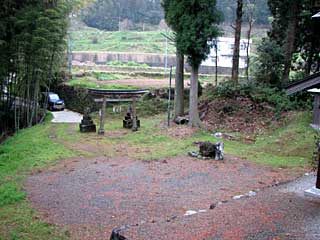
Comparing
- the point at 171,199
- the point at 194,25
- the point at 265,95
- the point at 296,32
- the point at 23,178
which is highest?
the point at 296,32

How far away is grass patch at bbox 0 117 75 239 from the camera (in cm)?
530

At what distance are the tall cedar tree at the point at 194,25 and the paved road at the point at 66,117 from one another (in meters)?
8.44

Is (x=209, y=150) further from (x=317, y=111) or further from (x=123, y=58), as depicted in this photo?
(x=123, y=58)

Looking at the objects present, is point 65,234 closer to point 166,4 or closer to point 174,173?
point 174,173

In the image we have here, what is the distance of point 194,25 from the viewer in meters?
12.5

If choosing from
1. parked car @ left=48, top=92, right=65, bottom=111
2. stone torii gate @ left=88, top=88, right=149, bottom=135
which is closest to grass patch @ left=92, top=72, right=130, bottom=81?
parked car @ left=48, top=92, right=65, bottom=111

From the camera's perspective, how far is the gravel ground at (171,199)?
471 cm

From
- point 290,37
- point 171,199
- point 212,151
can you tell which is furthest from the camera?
point 290,37

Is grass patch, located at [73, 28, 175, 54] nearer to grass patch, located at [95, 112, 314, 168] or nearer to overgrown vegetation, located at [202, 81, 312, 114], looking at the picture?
overgrown vegetation, located at [202, 81, 312, 114]

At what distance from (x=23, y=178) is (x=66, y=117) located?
1280 cm

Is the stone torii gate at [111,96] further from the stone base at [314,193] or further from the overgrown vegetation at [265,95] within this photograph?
the stone base at [314,193]

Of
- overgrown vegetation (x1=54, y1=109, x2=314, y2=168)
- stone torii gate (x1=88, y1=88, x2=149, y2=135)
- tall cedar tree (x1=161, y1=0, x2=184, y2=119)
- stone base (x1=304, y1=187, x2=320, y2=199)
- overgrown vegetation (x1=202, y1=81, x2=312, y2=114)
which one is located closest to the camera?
stone base (x1=304, y1=187, x2=320, y2=199)

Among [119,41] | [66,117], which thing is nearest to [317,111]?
[66,117]

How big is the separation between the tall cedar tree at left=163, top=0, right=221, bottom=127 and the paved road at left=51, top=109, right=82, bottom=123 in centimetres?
844
